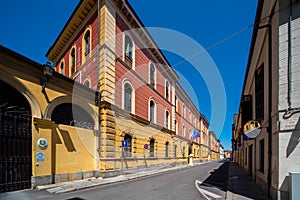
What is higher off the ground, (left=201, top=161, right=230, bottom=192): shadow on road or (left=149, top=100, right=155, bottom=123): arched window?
(left=149, top=100, right=155, bottom=123): arched window

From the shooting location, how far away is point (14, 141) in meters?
9.11

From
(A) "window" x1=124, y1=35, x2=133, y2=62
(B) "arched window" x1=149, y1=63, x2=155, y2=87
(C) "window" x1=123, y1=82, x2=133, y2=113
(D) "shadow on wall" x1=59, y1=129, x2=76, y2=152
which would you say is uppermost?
(A) "window" x1=124, y1=35, x2=133, y2=62

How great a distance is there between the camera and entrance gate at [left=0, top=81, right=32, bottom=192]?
8.68 m

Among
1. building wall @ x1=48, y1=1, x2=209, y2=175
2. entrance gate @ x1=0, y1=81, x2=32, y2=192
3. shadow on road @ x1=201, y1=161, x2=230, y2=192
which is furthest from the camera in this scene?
building wall @ x1=48, y1=1, x2=209, y2=175

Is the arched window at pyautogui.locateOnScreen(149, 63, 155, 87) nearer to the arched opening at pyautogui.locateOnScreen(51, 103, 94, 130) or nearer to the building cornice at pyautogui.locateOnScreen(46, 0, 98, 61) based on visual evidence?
the building cornice at pyautogui.locateOnScreen(46, 0, 98, 61)

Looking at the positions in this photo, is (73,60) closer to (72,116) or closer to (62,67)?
(62,67)

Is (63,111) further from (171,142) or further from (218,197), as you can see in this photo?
(171,142)

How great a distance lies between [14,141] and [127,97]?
932cm

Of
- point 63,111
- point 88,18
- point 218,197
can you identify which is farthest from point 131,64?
point 218,197

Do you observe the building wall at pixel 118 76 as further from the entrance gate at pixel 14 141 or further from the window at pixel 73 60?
the entrance gate at pixel 14 141

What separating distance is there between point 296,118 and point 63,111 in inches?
419

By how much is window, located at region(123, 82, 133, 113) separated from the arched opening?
3.97 m

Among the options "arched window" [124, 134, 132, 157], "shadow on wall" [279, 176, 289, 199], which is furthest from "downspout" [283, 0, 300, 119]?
"arched window" [124, 134, 132, 157]

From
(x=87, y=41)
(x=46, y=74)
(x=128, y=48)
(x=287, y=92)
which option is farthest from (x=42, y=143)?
(x=128, y=48)
